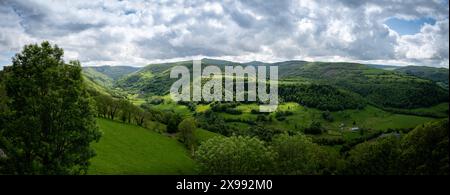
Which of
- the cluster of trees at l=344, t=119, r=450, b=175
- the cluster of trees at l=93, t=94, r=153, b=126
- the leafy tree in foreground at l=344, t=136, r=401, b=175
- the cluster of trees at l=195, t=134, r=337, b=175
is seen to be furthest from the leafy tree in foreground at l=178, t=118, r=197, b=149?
the leafy tree in foreground at l=344, t=136, r=401, b=175

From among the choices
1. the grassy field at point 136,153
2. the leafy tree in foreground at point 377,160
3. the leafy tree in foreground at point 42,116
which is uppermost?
the leafy tree in foreground at point 42,116

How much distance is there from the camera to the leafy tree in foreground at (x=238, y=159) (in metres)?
52.1

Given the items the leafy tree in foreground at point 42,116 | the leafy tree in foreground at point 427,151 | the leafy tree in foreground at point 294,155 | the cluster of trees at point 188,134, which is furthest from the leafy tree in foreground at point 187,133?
the leafy tree in foreground at point 42,116

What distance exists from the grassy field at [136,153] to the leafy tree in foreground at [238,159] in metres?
24.1

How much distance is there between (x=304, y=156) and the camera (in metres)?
64.3

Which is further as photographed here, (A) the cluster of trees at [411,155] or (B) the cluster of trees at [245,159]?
(B) the cluster of trees at [245,159]

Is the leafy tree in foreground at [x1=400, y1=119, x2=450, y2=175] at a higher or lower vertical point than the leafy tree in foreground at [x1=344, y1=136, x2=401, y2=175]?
higher

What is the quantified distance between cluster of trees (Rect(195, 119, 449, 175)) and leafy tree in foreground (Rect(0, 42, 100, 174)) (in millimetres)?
26371

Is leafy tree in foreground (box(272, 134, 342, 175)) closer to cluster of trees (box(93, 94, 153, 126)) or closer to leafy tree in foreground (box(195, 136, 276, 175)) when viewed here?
leafy tree in foreground (box(195, 136, 276, 175))

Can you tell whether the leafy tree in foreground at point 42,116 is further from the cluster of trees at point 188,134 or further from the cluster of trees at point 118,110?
the cluster of trees at point 118,110

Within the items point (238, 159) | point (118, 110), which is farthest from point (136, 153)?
point (238, 159)

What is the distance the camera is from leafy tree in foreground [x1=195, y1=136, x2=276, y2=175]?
52.1 meters

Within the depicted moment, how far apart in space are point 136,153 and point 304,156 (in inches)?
1907

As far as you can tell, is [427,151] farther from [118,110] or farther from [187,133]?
[118,110]
